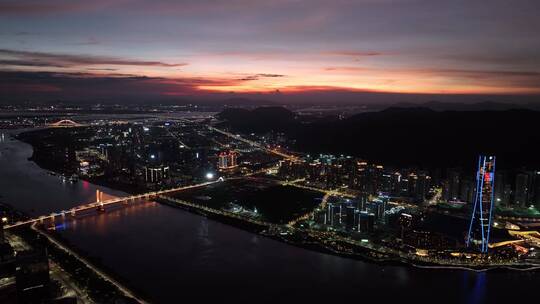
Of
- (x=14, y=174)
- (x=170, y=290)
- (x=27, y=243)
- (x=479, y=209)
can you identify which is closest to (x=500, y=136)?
(x=479, y=209)

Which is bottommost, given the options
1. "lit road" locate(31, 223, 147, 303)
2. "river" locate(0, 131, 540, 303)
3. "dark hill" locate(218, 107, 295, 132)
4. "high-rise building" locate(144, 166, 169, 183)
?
"river" locate(0, 131, 540, 303)

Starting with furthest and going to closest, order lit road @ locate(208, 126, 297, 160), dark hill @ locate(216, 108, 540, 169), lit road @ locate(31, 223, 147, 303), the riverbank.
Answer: lit road @ locate(208, 126, 297, 160) < dark hill @ locate(216, 108, 540, 169) < the riverbank < lit road @ locate(31, 223, 147, 303)

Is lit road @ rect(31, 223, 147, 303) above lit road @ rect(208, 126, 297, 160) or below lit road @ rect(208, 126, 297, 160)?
below

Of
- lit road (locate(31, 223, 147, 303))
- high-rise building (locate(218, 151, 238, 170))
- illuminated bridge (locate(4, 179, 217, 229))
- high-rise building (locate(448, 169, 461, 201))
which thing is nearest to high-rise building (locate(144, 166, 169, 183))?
illuminated bridge (locate(4, 179, 217, 229))

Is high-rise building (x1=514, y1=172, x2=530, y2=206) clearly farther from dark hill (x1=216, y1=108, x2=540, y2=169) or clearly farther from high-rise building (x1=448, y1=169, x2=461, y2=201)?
dark hill (x1=216, y1=108, x2=540, y2=169)

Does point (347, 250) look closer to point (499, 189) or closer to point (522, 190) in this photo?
point (499, 189)

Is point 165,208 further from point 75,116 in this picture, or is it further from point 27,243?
point 75,116

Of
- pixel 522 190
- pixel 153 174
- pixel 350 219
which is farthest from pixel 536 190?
pixel 153 174

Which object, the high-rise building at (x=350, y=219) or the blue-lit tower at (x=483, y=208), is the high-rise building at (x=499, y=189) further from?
the high-rise building at (x=350, y=219)
